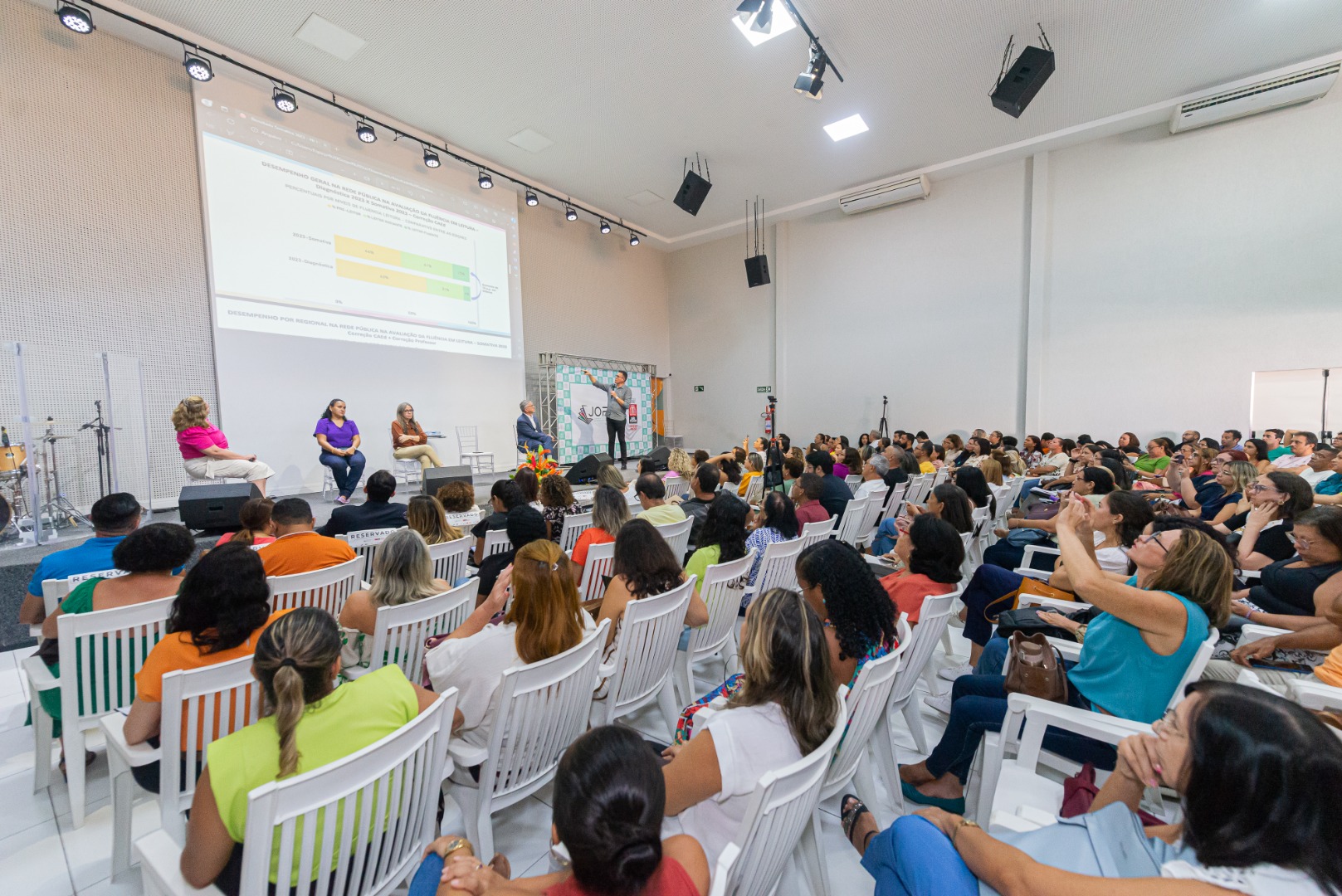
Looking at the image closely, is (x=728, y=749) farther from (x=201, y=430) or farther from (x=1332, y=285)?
(x=1332, y=285)

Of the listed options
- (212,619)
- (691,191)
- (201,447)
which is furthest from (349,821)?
(691,191)

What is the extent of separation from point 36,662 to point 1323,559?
15.0ft

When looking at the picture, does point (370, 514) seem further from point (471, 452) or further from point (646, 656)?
point (471, 452)

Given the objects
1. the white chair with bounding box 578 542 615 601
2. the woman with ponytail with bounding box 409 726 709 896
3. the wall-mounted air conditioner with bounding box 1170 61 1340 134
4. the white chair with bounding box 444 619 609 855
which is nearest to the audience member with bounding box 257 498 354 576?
the white chair with bounding box 578 542 615 601

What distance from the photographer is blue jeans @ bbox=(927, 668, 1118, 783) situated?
1.63m

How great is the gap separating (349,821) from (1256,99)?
1085 centimetres

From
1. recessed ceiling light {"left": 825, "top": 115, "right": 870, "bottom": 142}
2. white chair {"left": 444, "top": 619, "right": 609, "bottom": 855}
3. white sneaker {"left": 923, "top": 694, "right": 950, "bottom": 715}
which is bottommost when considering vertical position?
white sneaker {"left": 923, "top": 694, "right": 950, "bottom": 715}

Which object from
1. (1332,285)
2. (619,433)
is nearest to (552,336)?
(619,433)

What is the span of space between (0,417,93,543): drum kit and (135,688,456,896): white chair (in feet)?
15.3

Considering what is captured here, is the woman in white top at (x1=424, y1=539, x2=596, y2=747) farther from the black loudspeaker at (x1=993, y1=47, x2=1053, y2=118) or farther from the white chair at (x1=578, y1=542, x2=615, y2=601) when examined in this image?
the black loudspeaker at (x1=993, y1=47, x2=1053, y2=118)

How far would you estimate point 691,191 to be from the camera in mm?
8211

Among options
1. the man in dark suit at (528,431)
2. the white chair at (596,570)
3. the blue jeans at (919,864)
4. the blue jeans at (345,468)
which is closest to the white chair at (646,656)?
the white chair at (596,570)

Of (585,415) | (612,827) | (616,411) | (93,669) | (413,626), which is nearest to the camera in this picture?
(612,827)

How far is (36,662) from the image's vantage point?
185cm
